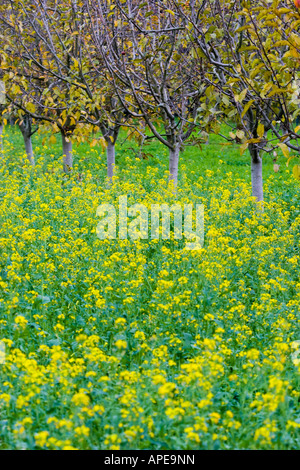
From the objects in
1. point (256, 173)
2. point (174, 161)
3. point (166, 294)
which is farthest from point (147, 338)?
point (174, 161)

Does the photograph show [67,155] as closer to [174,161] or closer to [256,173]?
[174,161]

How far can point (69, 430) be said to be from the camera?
2859mm

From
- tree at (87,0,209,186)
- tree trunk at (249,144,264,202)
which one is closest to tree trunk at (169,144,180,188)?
tree at (87,0,209,186)

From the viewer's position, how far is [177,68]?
848 cm

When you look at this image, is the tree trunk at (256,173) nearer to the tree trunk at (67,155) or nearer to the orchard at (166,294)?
the orchard at (166,294)

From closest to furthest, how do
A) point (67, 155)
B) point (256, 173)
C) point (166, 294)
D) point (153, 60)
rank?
point (166, 294) < point (153, 60) < point (256, 173) < point (67, 155)

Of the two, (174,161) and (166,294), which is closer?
(166,294)

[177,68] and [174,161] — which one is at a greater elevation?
[177,68]

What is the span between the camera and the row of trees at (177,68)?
205 inches

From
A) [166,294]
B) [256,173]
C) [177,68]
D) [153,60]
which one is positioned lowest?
[166,294]

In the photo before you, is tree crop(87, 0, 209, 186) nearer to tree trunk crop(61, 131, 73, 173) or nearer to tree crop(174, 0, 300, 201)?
tree crop(174, 0, 300, 201)

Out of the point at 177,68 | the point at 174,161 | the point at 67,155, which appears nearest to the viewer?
the point at 177,68
